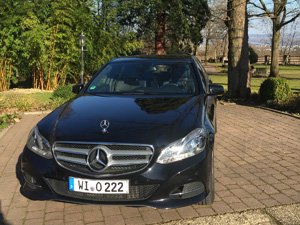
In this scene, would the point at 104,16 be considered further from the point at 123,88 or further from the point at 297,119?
the point at 123,88

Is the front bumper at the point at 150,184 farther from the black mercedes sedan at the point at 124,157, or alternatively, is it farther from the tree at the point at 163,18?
the tree at the point at 163,18

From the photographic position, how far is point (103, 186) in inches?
140

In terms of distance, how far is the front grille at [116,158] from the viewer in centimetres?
357

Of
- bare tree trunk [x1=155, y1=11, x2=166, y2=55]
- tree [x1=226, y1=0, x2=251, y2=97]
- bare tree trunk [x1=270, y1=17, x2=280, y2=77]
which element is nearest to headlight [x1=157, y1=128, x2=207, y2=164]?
tree [x1=226, y1=0, x2=251, y2=97]

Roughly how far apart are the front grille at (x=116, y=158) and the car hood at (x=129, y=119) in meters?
0.06

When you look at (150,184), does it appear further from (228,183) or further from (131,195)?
(228,183)

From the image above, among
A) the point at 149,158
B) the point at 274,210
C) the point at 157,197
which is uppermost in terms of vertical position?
the point at 149,158

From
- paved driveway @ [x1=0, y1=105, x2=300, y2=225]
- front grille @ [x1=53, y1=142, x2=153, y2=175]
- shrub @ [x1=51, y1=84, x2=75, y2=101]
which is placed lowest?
paved driveway @ [x1=0, y1=105, x2=300, y2=225]

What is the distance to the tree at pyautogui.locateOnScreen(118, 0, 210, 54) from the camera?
2161 cm

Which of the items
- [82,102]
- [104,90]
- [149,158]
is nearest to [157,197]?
[149,158]

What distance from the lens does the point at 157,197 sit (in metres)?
3.58

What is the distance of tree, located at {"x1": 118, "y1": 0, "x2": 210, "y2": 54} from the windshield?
1561cm

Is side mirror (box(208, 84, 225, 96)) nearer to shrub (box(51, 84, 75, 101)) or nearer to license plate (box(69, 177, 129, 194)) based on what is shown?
license plate (box(69, 177, 129, 194))

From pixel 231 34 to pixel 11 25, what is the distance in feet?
24.8
